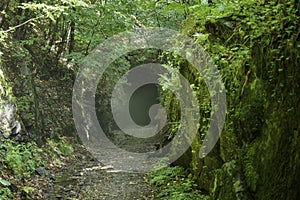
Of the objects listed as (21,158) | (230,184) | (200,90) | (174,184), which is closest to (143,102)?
(21,158)

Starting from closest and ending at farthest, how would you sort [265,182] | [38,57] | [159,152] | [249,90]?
[265,182], [249,90], [159,152], [38,57]

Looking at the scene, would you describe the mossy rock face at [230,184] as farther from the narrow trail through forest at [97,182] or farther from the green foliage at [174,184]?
the narrow trail through forest at [97,182]

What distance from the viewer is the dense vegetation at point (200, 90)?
3064 mm

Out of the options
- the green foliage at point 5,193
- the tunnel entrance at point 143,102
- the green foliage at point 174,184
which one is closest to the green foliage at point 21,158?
the green foliage at point 5,193

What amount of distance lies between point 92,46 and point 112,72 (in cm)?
156

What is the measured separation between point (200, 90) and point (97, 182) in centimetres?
334

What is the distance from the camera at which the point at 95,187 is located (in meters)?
6.85

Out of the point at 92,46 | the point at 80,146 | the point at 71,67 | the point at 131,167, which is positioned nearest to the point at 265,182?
the point at 131,167

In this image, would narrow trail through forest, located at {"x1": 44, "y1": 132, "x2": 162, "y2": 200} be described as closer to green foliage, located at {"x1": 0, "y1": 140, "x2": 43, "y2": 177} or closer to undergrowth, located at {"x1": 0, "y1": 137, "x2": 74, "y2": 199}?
undergrowth, located at {"x1": 0, "y1": 137, "x2": 74, "y2": 199}

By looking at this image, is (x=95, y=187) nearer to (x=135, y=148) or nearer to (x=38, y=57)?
(x=135, y=148)

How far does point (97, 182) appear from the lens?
283 inches

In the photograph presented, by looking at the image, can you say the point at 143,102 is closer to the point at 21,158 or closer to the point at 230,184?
the point at 21,158

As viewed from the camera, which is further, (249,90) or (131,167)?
(131,167)

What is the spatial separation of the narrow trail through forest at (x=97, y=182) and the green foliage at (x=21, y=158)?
61cm
